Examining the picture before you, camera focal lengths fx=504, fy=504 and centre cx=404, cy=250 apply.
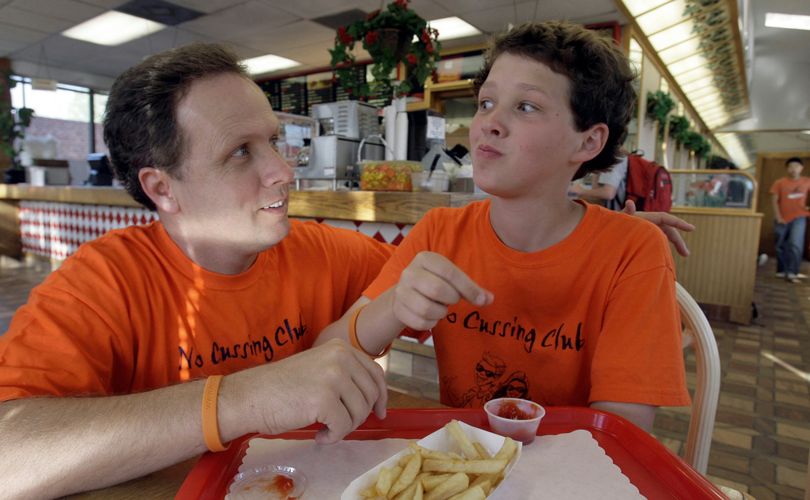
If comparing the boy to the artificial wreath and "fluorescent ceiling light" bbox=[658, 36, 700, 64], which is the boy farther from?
"fluorescent ceiling light" bbox=[658, 36, 700, 64]

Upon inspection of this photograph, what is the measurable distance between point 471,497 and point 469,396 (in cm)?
68

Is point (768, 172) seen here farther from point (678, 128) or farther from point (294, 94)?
point (294, 94)

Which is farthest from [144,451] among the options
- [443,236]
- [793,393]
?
[793,393]

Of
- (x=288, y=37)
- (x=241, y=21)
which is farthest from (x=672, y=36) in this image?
(x=241, y=21)

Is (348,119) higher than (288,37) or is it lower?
lower

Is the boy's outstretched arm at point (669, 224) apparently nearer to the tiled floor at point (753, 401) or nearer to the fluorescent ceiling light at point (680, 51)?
the tiled floor at point (753, 401)

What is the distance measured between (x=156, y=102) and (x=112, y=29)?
761 cm

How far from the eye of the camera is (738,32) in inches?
304

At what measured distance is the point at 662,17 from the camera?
662cm

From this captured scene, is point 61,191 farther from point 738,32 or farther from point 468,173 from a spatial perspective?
point 738,32

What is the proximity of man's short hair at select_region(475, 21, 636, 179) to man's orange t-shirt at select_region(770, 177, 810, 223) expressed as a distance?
868cm

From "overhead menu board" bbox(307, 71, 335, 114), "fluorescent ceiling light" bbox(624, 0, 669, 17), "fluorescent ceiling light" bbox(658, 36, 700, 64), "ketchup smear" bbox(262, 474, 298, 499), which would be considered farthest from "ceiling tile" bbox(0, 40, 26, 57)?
"fluorescent ceiling light" bbox(658, 36, 700, 64)

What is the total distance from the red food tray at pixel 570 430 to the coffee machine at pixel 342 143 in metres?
2.73

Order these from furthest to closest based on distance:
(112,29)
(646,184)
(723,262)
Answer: (112,29) < (723,262) < (646,184)
